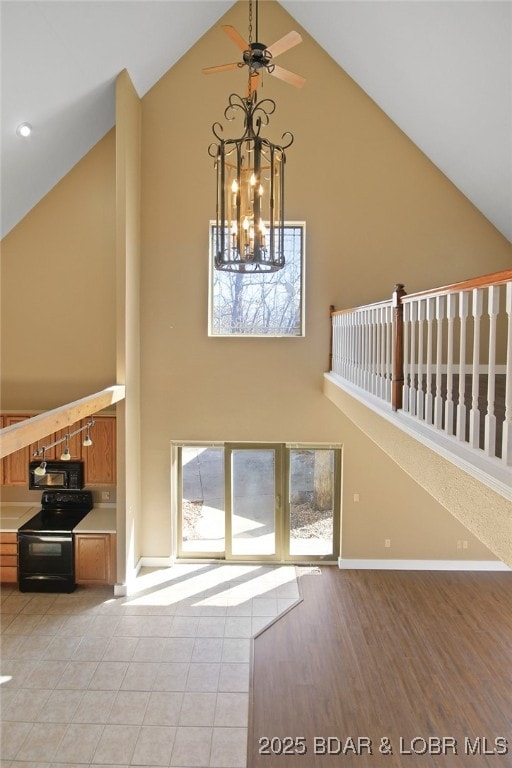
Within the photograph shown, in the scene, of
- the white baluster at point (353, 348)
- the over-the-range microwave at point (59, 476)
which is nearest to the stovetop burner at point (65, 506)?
the over-the-range microwave at point (59, 476)

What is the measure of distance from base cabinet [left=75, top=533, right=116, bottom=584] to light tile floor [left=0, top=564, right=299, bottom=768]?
18 cm

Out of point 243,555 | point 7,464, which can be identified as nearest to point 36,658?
point 7,464

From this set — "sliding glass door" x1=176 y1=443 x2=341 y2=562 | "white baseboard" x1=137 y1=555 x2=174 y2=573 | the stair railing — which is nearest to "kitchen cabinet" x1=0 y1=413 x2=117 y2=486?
"sliding glass door" x1=176 y1=443 x2=341 y2=562

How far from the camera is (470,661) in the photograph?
5176 millimetres

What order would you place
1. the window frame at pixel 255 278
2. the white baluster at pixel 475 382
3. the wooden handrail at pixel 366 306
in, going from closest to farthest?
the white baluster at pixel 475 382
the wooden handrail at pixel 366 306
the window frame at pixel 255 278

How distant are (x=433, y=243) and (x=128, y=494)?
5.37 meters

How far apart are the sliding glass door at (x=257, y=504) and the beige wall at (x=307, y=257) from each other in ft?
0.87

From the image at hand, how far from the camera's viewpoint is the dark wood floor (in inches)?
160

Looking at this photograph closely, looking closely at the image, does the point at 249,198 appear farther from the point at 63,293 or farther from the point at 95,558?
the point at 95,558

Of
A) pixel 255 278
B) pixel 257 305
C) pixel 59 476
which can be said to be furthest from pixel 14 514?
pixel 255 278

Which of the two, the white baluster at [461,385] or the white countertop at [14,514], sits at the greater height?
the white baluster at [461,385]

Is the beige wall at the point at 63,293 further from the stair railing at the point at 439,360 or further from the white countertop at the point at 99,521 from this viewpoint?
the stair railing at the point at 439,360

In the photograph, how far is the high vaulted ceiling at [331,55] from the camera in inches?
180

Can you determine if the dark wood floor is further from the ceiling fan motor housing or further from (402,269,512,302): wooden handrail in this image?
the ceiling fan motor housing
